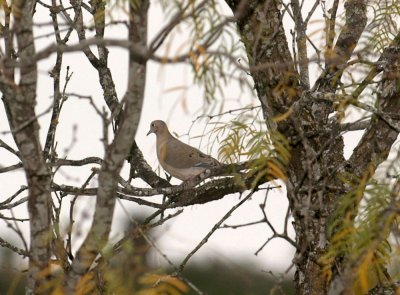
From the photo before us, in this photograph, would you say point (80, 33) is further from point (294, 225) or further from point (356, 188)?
point (356, 188)

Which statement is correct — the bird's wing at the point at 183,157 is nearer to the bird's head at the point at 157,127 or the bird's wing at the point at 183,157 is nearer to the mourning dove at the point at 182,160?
the mourning dove at the point at 182,160

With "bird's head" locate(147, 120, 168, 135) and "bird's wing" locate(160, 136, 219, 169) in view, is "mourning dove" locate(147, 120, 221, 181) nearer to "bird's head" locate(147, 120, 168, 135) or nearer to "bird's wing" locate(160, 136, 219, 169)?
"bird's wing" locate(160, 136, 219, 169)

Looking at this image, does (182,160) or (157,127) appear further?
(157,127)

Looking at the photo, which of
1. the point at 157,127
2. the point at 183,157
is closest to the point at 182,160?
the point at 183,157

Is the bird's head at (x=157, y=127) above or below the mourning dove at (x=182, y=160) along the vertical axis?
above

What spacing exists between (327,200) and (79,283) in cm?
178

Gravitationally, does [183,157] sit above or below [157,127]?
below

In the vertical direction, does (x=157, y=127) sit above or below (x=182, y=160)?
above

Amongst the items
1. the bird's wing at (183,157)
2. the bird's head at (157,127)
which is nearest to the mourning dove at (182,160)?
the bird's wing at (183,157)

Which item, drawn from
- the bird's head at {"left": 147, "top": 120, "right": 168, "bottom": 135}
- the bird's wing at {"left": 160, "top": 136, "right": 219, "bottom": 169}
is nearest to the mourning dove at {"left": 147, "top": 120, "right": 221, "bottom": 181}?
the bird's wing at {"left": 160, "top": 136, "right": 219, "bottom": 169}

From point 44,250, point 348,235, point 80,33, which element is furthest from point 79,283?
point 80,33

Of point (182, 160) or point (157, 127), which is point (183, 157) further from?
point (157, 127)

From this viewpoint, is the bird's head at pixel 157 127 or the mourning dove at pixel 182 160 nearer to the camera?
the mourning dove at pixel 182 160

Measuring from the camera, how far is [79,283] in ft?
10.8
